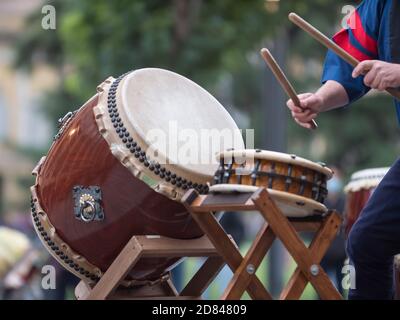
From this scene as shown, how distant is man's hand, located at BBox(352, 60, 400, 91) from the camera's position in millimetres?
3105

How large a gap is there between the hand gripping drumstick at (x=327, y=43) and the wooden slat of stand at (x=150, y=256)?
2.21 ft

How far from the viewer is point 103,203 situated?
11.9ft

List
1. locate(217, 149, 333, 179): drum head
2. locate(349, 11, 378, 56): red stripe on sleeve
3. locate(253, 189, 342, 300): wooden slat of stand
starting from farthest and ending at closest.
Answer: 1. locate(349, 11, 378, 56): red stripe on sleeve
2. locate(217, 149, 333, 179): drum head
3. locate(253, 189, 342, 300): wooden slat of stand

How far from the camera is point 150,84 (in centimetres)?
376

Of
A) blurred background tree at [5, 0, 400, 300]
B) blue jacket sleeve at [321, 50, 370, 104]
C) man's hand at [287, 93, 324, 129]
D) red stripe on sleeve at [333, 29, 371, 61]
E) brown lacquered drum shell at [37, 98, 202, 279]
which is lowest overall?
blurred background tree at [5, 0, 400, 300]

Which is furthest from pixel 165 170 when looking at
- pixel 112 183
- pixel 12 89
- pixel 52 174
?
pixel 12 89

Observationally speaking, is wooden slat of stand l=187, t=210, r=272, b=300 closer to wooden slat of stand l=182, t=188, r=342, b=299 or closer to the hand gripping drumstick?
wooden slat of stand l=182, t=188, r=342, b=299

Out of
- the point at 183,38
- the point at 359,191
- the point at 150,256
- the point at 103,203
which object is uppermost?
the point at 103,203

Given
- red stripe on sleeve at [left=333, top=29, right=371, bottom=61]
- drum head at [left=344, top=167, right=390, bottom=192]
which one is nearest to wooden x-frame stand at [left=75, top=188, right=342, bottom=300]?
red stripe on sleeve at [left=333, top=29, right=371, bottom=61]

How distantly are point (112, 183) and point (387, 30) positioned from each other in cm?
105

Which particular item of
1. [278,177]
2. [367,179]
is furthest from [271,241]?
[367,179]

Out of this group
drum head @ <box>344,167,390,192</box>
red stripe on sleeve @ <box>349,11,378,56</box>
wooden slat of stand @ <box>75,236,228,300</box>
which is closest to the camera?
red stripe on sleeve @ <box>349,11,378,56</box>

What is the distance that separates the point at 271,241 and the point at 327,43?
0.61 metres

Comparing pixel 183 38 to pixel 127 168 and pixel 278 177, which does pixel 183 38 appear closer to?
pixel 127 168
